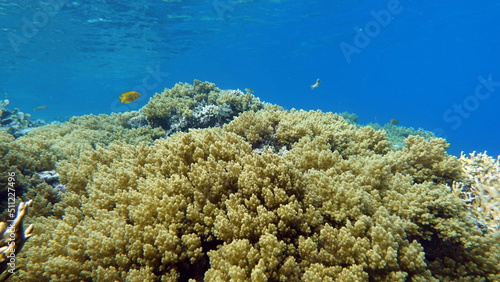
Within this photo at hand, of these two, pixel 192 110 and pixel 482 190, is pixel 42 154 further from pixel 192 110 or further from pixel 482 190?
pixel 482 190

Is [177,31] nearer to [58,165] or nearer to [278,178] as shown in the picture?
[58,165]

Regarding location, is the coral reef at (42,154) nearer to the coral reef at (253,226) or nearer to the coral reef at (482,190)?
the coral reef at (253,226)

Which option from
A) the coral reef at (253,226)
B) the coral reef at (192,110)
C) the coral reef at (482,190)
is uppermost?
the coral reef at (192,110)

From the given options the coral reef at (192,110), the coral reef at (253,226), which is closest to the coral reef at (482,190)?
the coral reef at (253,226)

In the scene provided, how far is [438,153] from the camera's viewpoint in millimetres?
4824

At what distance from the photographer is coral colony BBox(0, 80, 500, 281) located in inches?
105

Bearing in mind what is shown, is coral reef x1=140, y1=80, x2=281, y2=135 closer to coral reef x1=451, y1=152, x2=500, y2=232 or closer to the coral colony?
the coral colony

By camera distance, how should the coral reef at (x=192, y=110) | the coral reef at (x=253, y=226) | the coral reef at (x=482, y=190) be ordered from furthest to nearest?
the coral reef at (x=192, y=110)
the coral reef at (x=482, y=190)
the coral reef at (x=253, y=226)

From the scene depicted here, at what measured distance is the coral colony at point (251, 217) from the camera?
8.73 ft

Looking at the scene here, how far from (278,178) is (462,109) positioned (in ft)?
758

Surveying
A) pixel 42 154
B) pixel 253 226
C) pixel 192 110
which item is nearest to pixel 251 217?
pixel 253 226

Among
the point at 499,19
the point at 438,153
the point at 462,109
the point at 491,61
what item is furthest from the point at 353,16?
the point at 462,109

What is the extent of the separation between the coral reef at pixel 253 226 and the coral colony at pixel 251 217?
0.6 inches

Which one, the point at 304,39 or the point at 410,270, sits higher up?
the point at 304,39
